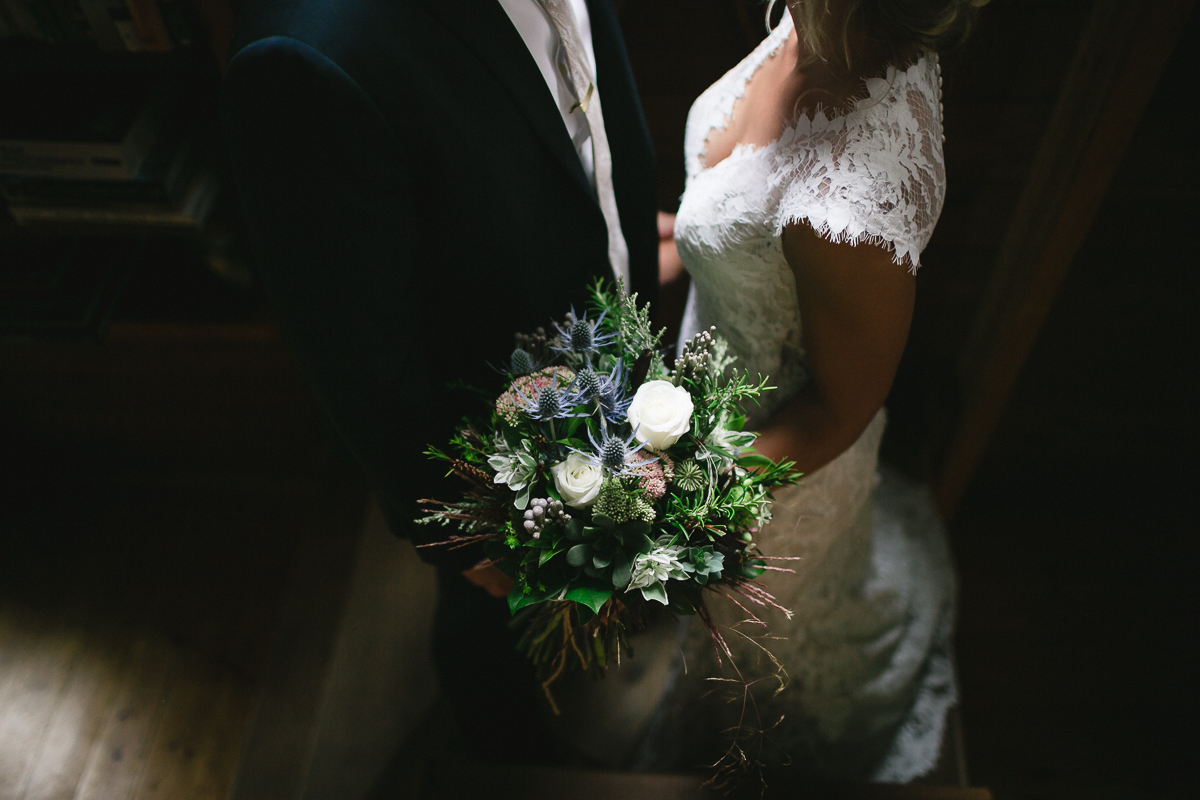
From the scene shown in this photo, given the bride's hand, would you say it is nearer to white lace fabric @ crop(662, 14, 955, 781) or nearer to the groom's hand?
white lace fabric @ crop(662, 14, 955, 781)

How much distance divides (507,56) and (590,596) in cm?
67

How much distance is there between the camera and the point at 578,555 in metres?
0.86

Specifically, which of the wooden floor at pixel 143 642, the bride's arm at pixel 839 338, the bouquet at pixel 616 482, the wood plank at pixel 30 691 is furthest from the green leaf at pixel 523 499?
the wood plank at pixel 30 691

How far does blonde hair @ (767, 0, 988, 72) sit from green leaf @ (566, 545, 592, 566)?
672 millimetres

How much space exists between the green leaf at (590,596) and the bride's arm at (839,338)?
359 millimetres

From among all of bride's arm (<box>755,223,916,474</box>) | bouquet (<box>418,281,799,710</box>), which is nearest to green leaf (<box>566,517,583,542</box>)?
bouquet (<box>418,281,799,710</box>)

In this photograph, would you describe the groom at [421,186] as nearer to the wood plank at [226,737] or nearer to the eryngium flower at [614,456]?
the eryngium flower at [614,456]

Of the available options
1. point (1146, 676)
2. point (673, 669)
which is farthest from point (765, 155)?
point (1146, 676)

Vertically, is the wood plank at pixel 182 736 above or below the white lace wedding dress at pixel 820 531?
below

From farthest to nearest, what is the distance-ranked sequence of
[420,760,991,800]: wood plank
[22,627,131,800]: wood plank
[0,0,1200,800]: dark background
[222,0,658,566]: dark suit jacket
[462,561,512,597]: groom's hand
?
[22,627,131,800]: wood plank, [0,0,1200,800]: dark background, [420,760,991,800]: wood plank, [462,561,512,597]: groom's hand, [222,0,658,566]: dark suit jacket

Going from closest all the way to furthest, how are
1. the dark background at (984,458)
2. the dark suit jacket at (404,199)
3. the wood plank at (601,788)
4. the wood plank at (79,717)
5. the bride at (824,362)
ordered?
the dark suit jacket at (404,199) < the bride at (824,362) < the wood plank at (601,788) < the dark background at (984,458) < the wood plank at (79,717)

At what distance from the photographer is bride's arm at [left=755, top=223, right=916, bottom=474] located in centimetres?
90

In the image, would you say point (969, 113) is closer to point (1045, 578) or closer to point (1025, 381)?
point (1025, 381)

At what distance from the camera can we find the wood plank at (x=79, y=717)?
1718 millimetres
